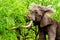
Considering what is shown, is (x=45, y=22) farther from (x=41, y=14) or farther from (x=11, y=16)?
(x=11, y=16)

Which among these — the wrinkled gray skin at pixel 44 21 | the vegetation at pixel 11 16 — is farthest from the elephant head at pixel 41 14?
the vegetation at pixel 11 16

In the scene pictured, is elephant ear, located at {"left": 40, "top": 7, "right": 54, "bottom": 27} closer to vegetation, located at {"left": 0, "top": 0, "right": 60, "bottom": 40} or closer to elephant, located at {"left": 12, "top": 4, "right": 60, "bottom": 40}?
elephant, located at {"left": 12, "top": 4, "right": 60, "bottom": 40}

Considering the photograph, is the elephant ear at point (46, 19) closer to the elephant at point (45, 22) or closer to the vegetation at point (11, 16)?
the elephant at point (45, 22)

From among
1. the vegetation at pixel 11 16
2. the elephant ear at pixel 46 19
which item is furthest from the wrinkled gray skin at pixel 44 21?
the vegetation at pixel 11 16

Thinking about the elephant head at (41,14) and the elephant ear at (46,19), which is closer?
the elephant head at (41,14)

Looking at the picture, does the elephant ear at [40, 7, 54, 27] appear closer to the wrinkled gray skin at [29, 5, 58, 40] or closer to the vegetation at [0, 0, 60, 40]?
the wrinkled gray skin at [29, 5, 58, 40]

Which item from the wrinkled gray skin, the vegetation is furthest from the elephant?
the vegetation

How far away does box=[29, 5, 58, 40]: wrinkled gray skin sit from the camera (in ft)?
30.3

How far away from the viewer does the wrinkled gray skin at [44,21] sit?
923cm

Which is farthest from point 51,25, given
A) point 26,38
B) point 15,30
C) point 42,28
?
point 26,38

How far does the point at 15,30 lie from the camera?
31.2 ft

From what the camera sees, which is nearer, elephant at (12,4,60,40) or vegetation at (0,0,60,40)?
elephant at (12,4,60,40)

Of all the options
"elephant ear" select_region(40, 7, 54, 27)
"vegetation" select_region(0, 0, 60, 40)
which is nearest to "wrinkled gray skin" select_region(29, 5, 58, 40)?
"elephant ear" select_region(40, 7, 54, 27)

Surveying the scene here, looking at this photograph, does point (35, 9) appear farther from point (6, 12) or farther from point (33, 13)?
point (6, 12)
